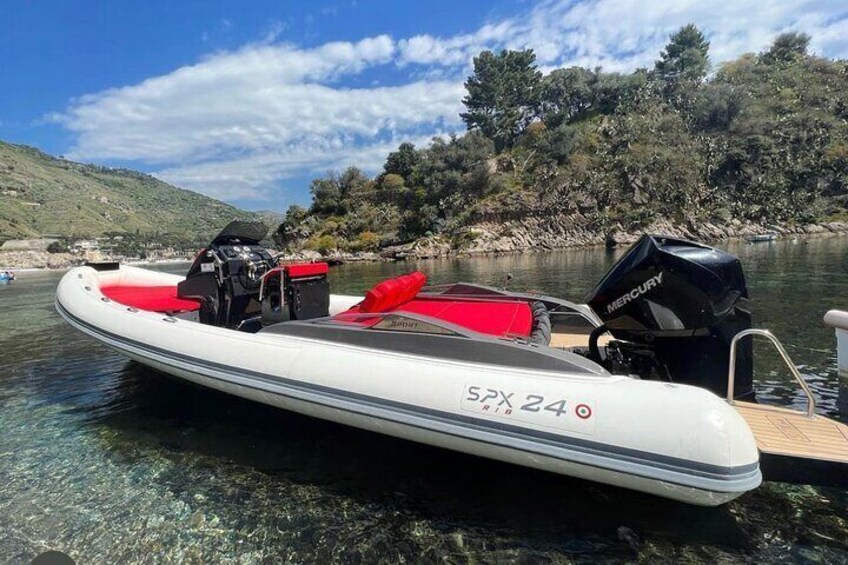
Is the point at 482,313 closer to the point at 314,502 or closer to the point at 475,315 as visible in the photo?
the point at 475,315

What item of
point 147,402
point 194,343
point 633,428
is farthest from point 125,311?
point 633,428

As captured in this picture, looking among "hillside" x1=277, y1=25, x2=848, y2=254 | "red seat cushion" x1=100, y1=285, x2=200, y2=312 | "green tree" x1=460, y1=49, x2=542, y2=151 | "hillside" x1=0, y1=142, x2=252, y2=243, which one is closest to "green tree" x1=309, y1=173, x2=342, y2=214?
"hillside" x1=277, y1=25, x2=848, y2=254

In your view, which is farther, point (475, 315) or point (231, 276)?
point (231, 276)

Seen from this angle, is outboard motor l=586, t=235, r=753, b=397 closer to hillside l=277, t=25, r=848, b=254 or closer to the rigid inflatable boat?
the rigid inflatable boat

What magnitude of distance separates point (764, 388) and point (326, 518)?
18.2 ft

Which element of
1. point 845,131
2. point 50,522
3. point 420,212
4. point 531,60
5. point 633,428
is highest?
point 531,60

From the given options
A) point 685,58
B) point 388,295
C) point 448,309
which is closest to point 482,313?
point 448,309

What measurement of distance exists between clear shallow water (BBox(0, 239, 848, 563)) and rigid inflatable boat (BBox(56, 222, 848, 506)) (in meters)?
0.50

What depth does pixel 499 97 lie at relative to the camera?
233ft

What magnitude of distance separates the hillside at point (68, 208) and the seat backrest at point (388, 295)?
12318 cm

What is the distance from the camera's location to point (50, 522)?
366cm

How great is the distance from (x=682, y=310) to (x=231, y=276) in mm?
6006

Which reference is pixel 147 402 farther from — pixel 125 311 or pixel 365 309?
pixel 365 309

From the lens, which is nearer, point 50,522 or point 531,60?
point 50,522
